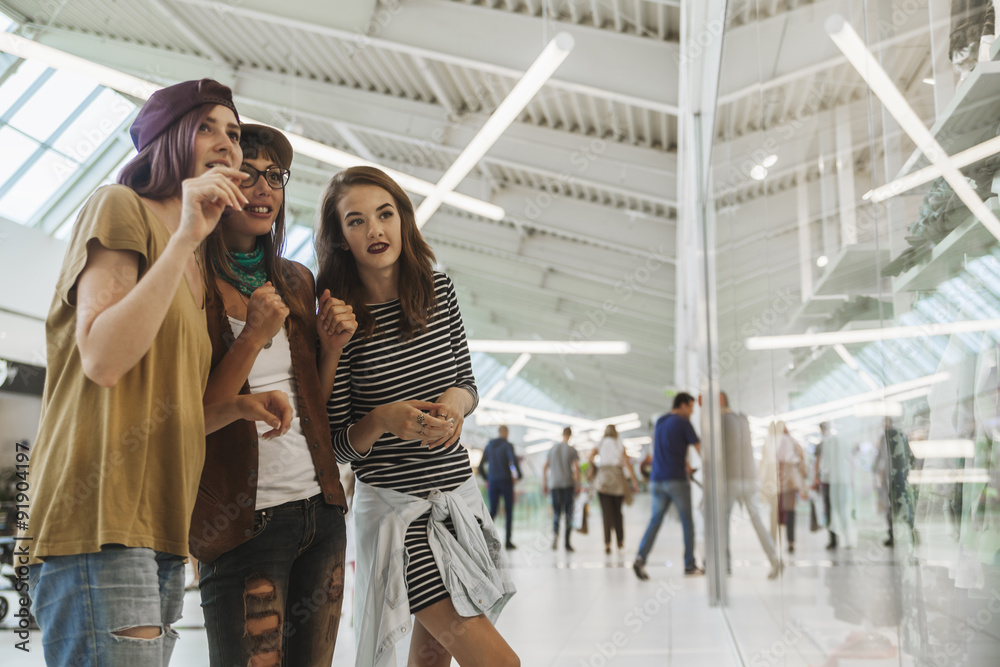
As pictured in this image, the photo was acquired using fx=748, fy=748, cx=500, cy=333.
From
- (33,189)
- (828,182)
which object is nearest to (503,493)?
(33,189)

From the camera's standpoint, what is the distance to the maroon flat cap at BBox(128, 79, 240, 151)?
105 cm

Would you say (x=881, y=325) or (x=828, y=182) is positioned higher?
(x=828, y=182)

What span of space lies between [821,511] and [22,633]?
1.55 meters

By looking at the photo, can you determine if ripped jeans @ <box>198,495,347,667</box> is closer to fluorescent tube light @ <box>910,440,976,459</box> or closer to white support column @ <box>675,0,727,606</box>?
fluorescent tube light @ <box>910,440,976,459</box>

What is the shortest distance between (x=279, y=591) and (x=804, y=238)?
4.74 ft

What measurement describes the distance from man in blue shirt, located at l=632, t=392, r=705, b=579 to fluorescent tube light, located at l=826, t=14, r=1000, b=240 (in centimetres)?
547

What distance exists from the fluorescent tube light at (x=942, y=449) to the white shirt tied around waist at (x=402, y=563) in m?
0.72

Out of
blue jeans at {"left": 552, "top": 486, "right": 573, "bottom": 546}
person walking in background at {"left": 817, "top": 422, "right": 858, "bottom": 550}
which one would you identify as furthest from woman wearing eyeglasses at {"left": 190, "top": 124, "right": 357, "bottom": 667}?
blue jeans at {"left": 552, "top": 486, "right": 573, "bottom": 546}

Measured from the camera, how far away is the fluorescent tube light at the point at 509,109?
13.6 feet

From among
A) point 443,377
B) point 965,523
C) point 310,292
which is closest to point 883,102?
point 965,523

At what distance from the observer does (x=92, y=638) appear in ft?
2.73

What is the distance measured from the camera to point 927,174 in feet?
3.10

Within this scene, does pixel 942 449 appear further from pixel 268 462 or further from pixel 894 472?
pixel 268 462

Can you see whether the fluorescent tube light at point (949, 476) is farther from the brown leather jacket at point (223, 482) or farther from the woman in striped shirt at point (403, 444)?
the brown leather jacket at point (223, 482)
